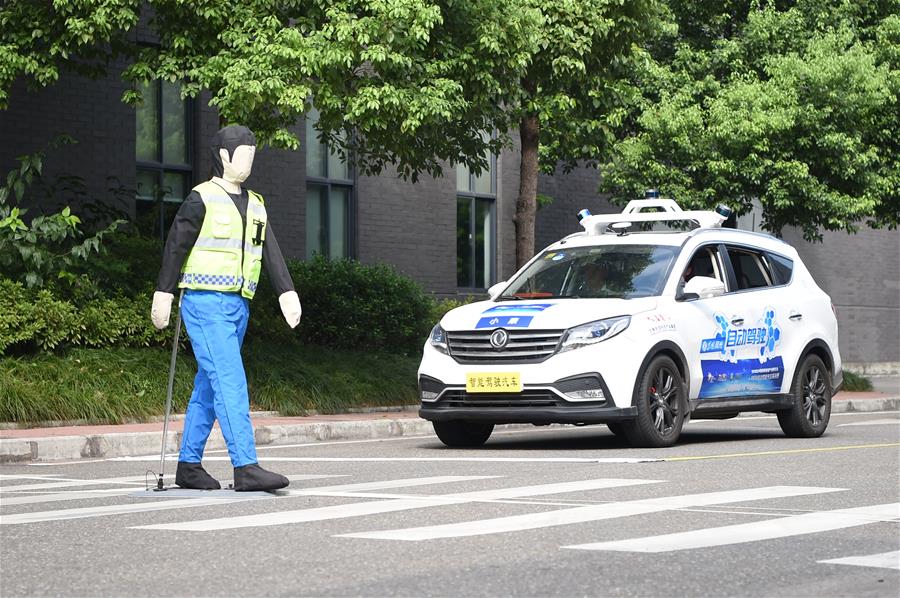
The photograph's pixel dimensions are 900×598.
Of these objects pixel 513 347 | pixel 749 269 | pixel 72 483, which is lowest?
pixel 72 483

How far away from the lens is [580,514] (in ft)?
25.1

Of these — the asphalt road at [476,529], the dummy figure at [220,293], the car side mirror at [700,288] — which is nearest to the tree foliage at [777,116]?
the car side mirror at [700,288]

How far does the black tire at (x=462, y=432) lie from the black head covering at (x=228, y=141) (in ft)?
14.3

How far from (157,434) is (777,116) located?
12682mm

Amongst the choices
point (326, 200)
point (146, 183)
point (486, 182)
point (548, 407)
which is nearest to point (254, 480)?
point (548, 407)

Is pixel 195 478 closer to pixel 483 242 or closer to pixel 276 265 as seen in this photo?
pixel 276 265

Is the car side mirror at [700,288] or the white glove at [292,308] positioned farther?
the car side mirror at [700,288]

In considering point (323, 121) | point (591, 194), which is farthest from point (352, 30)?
point (591, 194)

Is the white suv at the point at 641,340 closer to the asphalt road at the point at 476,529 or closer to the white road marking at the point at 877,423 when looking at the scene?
the asphalt road at the point at 476,529

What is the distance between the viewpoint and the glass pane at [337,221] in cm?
2425

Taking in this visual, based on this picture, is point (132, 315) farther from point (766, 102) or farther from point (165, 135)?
point (766, 102)

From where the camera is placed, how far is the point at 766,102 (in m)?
23.1

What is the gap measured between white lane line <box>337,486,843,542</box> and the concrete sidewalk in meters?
5.76

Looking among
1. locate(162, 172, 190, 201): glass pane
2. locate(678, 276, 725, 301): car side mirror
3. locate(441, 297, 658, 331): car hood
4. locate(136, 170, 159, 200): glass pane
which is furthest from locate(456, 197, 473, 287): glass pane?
locate(441, 297, 658, 331): car hood
